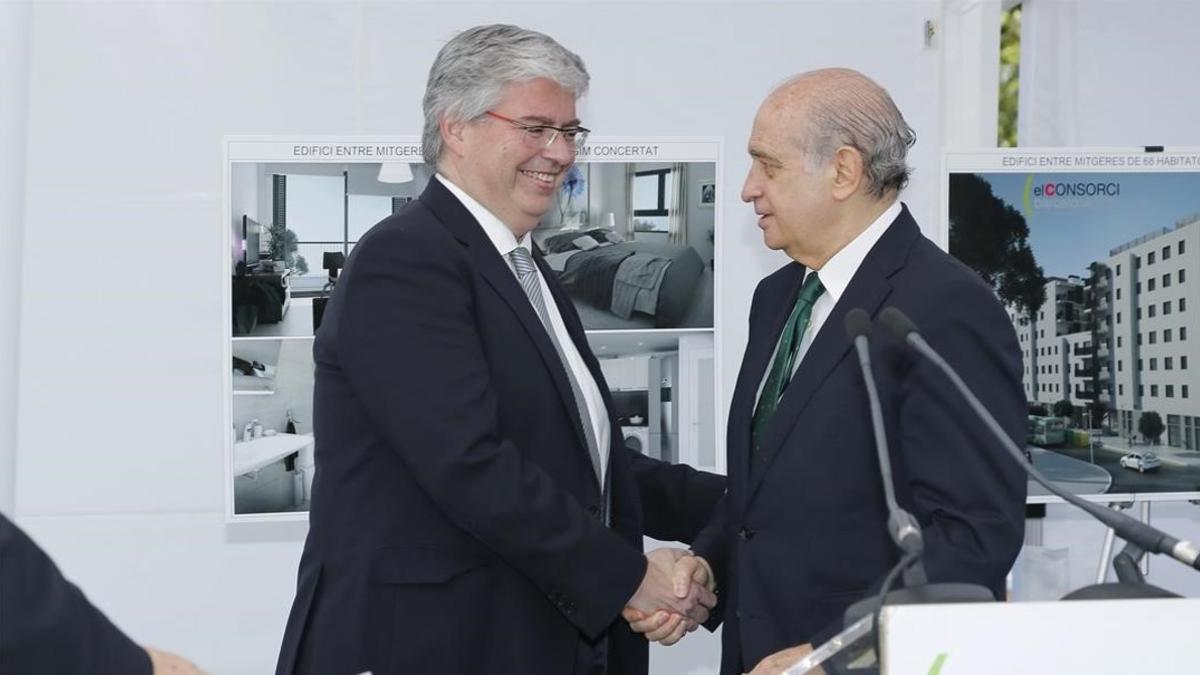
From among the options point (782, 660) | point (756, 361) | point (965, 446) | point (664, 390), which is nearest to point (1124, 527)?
point (965, 446)

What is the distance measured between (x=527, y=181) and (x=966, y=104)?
1.58m

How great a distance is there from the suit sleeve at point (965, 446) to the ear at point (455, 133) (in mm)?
894

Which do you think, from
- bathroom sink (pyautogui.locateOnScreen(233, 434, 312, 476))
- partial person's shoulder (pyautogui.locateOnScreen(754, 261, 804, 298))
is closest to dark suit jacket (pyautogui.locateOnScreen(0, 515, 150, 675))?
partial person's shoulder (pyautogui.locateOnScreen(754, 261, 804, 298))

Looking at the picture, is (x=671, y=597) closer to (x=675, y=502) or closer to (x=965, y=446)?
(x=675, y=502)

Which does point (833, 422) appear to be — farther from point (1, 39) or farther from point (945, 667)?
point (1, 39)

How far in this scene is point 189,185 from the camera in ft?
11.1

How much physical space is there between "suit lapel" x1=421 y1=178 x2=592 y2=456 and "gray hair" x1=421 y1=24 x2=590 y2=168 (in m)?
0.18

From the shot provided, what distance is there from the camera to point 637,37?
3514 mm

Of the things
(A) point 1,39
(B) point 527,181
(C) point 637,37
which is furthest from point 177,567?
(C) point 637,37

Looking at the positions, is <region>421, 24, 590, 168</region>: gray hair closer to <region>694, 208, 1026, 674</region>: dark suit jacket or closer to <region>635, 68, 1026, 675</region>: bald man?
<region>635, 68, 1026, 675</region>: bald man

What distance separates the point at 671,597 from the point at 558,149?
0.85m

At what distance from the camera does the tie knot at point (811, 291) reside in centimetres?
241

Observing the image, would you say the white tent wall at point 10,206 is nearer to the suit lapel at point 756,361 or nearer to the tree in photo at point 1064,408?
the suit lapel at point 756,361

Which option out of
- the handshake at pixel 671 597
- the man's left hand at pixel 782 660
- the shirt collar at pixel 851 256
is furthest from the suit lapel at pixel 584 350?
the man's left hand at pixel 782 660
